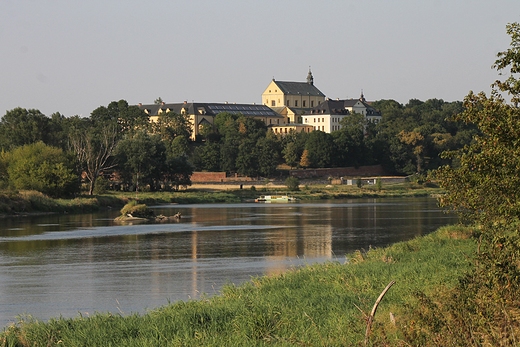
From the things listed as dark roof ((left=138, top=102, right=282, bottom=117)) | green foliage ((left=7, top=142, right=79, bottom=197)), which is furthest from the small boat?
dark roof ((left=138, top=102, right=282, bottom=117))

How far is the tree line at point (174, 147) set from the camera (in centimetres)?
6025

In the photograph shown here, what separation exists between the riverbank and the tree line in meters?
2.48

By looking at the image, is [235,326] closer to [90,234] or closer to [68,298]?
[68,298]

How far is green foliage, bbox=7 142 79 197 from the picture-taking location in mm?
56906

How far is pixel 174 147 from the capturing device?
3888 inches

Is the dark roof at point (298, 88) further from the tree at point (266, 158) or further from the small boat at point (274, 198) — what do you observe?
the small boat at point (274, 198)

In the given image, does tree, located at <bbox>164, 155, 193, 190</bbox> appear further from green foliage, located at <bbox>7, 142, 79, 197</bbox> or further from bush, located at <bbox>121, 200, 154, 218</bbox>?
bush, located at <bbox>121, 200, 154, 218</bbox>

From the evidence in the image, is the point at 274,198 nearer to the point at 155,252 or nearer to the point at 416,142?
the point at 416,142

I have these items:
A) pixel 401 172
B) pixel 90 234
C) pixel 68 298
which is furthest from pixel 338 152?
pixel 68 298

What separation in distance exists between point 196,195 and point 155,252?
43660 millimetres

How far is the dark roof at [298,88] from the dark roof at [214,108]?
12556 mm

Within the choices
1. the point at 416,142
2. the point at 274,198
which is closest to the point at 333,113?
the point at 416,142

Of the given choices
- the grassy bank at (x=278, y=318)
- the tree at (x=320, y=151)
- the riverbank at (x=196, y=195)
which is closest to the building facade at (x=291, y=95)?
the tree at (x=320, y=151)

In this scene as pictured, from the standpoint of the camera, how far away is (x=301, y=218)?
47.5m
